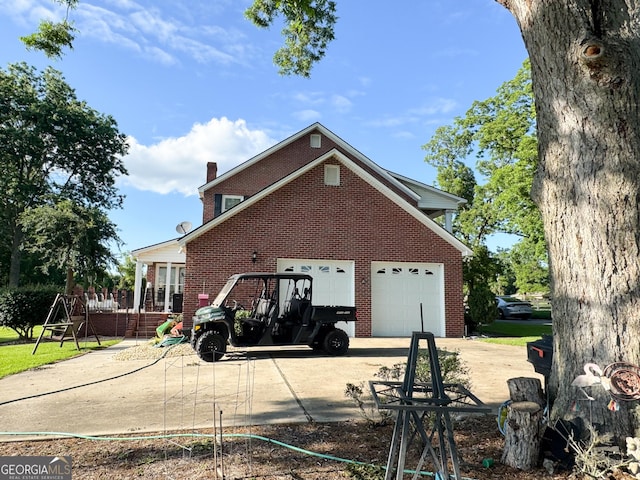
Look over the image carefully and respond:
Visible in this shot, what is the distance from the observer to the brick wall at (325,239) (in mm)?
12164

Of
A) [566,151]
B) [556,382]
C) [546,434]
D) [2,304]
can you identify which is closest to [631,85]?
[566,151]

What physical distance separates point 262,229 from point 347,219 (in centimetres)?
265

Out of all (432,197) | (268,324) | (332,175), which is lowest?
(268,324)

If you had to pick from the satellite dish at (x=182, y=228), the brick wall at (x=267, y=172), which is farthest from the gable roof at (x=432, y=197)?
the satellite dish at (x=182, y=228)

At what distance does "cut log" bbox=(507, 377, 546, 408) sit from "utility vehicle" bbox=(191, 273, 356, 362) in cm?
523

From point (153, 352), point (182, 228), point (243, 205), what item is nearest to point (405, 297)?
point (243, 205)

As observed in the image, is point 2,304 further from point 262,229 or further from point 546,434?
point 546,434

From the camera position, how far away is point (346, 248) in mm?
12930

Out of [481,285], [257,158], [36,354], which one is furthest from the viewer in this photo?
[257,158]

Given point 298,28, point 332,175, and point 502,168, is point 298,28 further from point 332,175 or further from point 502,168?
point 502,168

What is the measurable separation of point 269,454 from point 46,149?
111 feet

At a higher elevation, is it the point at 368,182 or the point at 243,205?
the point at 368,182

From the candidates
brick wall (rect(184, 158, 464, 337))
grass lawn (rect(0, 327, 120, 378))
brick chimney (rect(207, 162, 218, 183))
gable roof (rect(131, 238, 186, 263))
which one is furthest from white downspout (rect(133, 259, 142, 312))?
brick chimney (rect(207, 162, 218, 183))

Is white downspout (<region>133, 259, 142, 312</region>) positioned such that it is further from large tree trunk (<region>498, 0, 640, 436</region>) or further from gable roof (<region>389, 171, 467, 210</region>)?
large tree trunk (<region>498, 0, 640, 436</region>)
